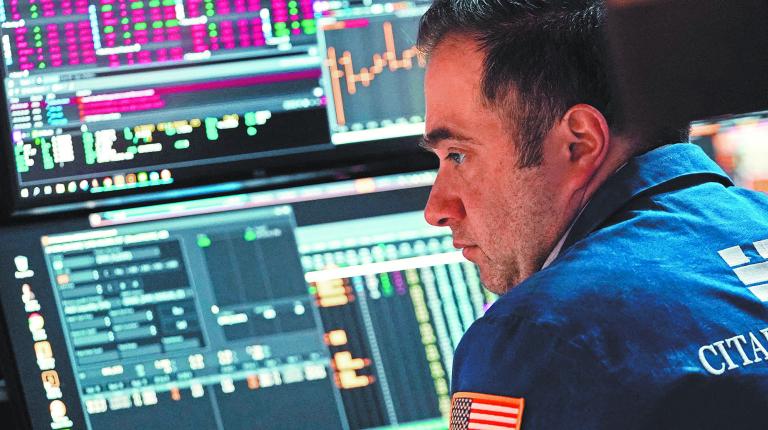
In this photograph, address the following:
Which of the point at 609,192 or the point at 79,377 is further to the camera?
the point at 79,377

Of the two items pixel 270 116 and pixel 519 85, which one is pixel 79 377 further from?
pixel 519 85

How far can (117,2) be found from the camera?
56.9 inches

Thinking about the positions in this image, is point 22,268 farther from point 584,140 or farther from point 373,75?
point 584,140

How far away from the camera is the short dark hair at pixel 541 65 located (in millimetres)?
1050

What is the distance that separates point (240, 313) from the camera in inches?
56.3

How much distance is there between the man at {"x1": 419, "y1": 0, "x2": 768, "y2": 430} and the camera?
0.83 m

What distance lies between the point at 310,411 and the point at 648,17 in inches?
42.9

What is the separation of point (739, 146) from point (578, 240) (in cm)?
74

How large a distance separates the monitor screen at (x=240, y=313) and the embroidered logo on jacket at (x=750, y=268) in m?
0.60

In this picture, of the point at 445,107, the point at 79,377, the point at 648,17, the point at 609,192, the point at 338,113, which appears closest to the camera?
the point at 648,17

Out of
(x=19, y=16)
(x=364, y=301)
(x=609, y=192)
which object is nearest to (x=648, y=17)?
(x=609, y=192)

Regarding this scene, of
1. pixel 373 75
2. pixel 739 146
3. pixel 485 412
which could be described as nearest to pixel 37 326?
pixel 373 75

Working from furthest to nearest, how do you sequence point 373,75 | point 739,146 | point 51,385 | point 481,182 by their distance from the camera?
point 739,146 → point 373,75 → point 51,385 → point 481,182

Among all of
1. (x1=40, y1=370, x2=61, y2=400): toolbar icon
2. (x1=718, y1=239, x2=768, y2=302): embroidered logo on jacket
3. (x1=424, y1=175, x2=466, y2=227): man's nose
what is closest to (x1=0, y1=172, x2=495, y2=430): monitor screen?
(x1=40, y1=370, x2=61, y2=400): toolbar icon
